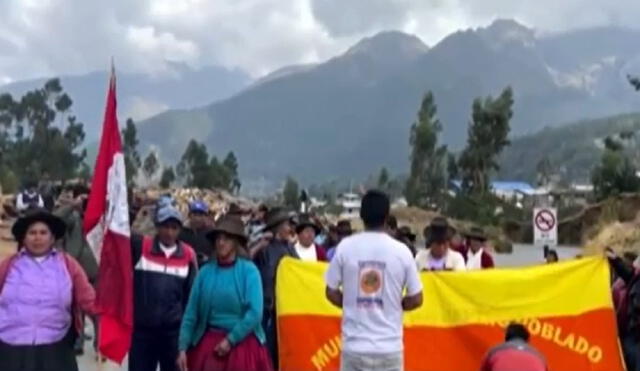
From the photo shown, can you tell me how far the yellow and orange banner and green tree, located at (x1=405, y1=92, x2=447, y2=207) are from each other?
10474 centimetres

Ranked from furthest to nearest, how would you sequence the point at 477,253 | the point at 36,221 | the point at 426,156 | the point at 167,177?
the point at 167,177, the point at 426,156, the point at 477,253, the point at 36,221

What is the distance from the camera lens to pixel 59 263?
798cm

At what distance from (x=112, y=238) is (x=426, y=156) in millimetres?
113838

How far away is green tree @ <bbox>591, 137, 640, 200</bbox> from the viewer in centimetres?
7488

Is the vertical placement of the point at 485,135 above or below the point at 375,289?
above

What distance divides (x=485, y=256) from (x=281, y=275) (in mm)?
3670

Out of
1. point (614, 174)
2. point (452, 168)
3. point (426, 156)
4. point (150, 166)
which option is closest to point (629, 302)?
point (614, 174)

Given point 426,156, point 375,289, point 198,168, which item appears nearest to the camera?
point 375,289

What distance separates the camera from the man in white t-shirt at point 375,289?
761 centimetres

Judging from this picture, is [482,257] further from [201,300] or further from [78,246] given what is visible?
[201,300]

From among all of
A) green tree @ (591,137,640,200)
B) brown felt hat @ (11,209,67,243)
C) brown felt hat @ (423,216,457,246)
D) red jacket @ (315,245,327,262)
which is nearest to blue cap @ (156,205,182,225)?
brown felt hat @ (11,209,67,243)

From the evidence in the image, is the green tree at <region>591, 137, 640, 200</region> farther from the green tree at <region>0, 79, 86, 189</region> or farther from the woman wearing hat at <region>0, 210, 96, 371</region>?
the woman wearing hat at <region>0, 210, 96, 371</region>

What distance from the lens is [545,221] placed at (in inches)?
810

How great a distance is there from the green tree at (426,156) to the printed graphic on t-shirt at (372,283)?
108972 millimetres
